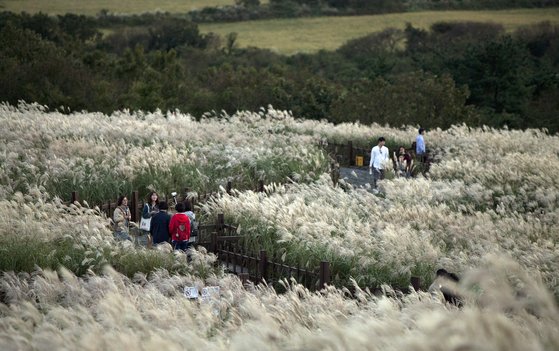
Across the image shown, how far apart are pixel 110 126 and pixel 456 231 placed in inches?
511

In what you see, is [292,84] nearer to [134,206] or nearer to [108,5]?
[134,206]

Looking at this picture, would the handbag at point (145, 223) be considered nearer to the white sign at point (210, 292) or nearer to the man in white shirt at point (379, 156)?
the white sign at point (210, 292)

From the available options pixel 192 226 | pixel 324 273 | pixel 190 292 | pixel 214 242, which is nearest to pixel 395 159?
pixel 214 242

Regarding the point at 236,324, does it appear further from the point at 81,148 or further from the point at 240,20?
the point at 240,20

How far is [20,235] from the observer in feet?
45.8

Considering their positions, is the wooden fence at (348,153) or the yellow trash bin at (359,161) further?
the wooden fence at (348,153)

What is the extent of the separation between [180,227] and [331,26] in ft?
317

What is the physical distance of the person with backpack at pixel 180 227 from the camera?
15.6 m

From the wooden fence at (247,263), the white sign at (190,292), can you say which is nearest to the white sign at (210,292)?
the white sign at (190,292)

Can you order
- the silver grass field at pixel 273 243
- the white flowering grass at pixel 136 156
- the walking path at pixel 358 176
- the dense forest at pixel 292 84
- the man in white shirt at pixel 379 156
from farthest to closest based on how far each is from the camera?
the dense forest at pixel 292 84 → the walking path at pixel 358 176 → the man in white shirt at pixel 379 156 → the white flowering grass at pixel 136 156 → the silver grass field at pixel 273 243

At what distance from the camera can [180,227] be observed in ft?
51.1

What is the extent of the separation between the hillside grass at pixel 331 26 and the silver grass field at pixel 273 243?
66657 millimetres

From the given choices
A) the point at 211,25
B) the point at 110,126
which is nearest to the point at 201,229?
the point at 110,126

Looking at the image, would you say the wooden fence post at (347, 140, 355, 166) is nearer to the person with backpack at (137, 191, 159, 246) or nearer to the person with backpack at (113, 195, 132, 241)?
the person with backpack at (137, 191, 159, 246)
